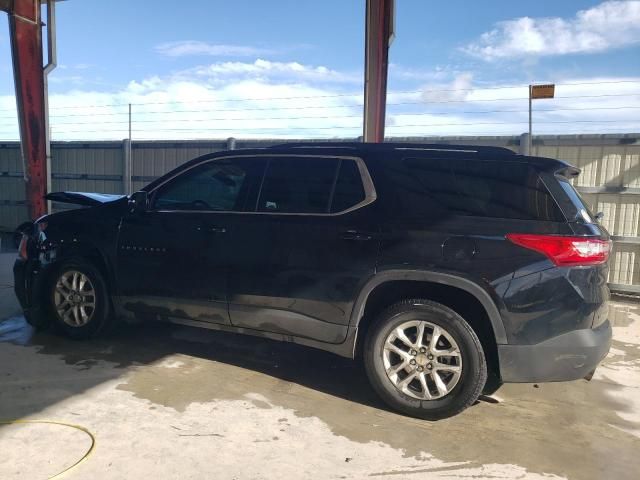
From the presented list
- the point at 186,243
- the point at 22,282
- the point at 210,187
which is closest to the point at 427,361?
the point at 186,243

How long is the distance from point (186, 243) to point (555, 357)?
2780 millimetres

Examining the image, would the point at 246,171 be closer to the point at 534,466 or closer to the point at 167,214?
the point at 167,214

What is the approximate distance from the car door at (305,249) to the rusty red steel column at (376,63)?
3454 millimetres

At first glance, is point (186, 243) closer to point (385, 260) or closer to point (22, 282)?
point (385, 260)

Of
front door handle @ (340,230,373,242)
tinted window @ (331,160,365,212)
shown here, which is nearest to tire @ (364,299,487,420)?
front door handle @ (340,230,373,242)

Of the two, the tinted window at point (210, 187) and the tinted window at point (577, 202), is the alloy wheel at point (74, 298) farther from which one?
the tinted window at point (577, 202)

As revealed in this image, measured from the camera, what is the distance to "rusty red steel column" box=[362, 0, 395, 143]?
22.8 feet

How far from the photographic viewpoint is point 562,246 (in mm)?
3098

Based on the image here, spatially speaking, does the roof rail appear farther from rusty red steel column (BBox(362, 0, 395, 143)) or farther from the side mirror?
rusty red steel column (BBox(362, 0, 395, 143))

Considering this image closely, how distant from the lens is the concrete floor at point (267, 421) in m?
2.85

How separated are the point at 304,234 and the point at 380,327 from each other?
84 cm

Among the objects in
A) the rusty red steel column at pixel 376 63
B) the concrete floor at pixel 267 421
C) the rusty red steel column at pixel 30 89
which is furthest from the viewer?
the rusty red steel column at pixel 30 89

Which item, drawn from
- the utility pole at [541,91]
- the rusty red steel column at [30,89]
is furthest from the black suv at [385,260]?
the rusty red steel column at [30,89]

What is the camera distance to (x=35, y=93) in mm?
8828
